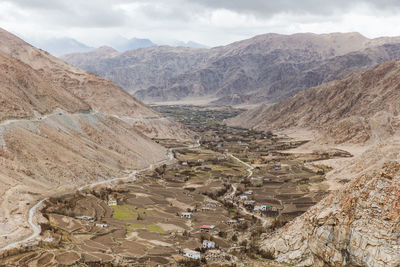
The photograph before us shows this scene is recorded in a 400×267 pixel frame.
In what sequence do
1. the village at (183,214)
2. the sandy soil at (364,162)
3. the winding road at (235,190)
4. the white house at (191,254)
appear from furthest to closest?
the sandy soil at (364,162), the winding road at (235,190), the white house at (191,254), the village at (183,214)

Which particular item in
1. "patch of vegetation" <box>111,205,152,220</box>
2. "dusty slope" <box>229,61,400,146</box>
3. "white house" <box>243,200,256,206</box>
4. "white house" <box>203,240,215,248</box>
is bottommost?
"white house" <box>243,200,256,206</box>

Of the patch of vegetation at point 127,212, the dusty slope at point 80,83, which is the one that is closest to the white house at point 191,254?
the patch of vegetation at point 127,212

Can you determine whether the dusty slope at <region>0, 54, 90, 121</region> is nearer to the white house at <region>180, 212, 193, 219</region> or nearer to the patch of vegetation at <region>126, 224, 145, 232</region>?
the patch of vegetation at <region>126, 224, 145, 232</region>

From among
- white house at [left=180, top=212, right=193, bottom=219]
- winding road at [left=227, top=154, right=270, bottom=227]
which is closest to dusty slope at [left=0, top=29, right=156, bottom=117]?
winding road at [left=227, top=154, right=270, bottom=227]

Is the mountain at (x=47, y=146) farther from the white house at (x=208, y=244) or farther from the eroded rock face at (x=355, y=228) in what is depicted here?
the eroded rock face at (x=355, y=228)

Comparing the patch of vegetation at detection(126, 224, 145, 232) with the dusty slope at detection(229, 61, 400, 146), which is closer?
the patch of vegetation at detection(126, 224, 145, 232)

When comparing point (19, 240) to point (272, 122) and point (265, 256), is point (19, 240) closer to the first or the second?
point (265, 256)

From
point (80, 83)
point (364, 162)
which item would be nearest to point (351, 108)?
point (364, 162)

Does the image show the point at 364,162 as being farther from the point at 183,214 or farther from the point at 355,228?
the point at 355,228
